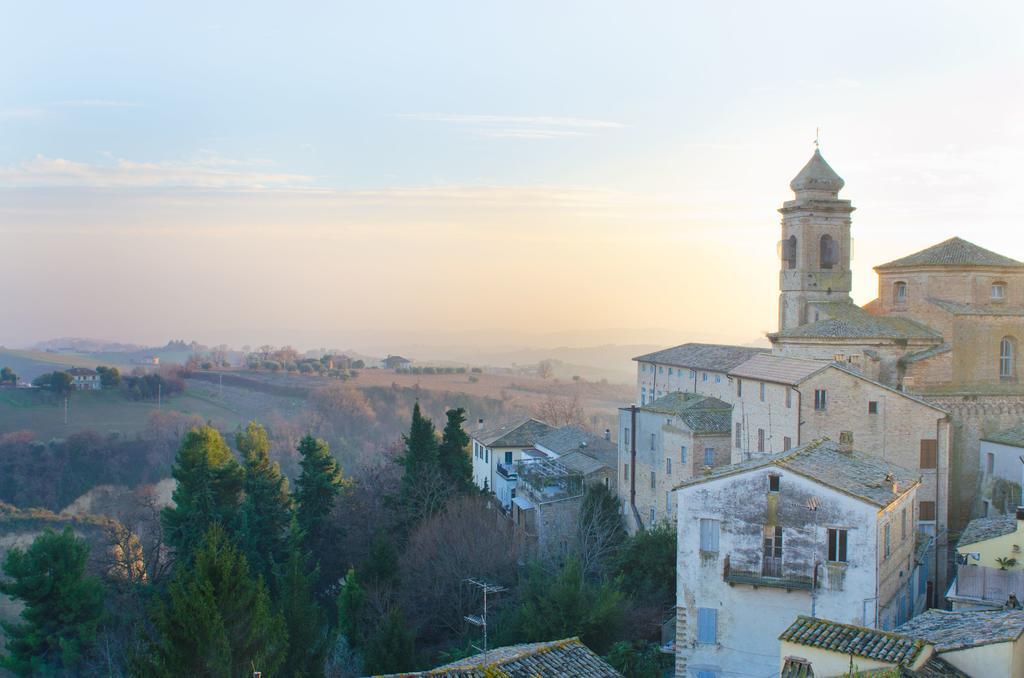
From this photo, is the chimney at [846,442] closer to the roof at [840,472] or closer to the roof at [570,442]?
the roof at [840,472]

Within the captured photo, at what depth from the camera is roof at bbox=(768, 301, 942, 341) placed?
29.4 metres

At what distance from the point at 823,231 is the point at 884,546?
19.0m

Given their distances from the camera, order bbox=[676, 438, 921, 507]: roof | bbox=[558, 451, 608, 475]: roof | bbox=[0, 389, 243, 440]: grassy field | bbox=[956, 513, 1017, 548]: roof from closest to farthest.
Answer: bbox=[676, 438, 921, 507]: roof → bbox=[956, 513, 1017, 548]: roof → bbox=[558, 451, 608, 475]: roof → bbox=[0, 389, 243, 440]: grassy field

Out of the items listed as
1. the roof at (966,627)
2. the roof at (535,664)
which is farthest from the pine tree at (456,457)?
the roof at (966,627)

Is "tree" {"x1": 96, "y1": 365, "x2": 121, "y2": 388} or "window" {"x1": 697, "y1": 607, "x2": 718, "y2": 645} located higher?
"tree" {"x1": 96, "y1": 365, "x2": 121, "y2": 388}

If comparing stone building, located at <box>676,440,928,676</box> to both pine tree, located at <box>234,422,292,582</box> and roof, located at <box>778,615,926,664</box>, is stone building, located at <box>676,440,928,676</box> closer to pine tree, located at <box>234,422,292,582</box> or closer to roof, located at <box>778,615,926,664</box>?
roof, located at <box>778,615,926,664</box>

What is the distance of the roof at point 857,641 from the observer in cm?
1409

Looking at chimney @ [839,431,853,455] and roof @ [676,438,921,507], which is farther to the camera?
chimney @ [839,431,853,455]

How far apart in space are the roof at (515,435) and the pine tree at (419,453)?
5446 millimetres

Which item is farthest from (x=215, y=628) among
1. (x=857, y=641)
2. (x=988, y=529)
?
(x=988, y=529)

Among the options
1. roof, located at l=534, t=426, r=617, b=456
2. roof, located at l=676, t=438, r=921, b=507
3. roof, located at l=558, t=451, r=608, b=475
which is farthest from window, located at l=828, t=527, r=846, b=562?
roof, located at l=534, t=426, r=617, b=456

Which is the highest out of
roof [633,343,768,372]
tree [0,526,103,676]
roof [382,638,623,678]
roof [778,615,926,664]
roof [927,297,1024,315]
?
roof [927,297,1024,315]

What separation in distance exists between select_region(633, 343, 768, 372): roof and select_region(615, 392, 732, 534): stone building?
59.2 inches

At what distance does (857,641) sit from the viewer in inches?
574
